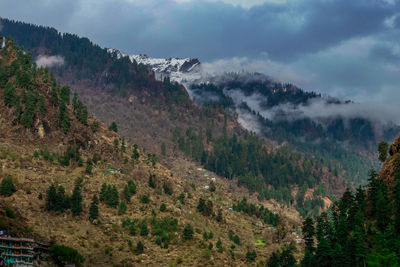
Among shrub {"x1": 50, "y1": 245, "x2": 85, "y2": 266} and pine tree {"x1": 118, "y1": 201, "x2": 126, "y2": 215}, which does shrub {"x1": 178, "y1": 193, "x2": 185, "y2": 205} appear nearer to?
pine tree {"x1": 118, "y1": 201, "x2": 126, "y2": 215}

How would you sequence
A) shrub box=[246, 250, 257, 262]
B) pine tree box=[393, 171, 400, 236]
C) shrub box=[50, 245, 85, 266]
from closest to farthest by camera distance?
shrub box=[50, 245, 85, 266]
pine tree box=[393, 171, 400, 236]
shrub box=[246, 250, 257, 262]

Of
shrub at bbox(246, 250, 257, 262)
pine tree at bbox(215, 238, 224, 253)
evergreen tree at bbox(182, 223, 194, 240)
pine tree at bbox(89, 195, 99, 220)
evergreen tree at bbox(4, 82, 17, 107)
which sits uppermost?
evergreen tree at bbox(4, 82, 17, 107)

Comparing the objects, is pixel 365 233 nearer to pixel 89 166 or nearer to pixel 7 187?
pixel 89 166

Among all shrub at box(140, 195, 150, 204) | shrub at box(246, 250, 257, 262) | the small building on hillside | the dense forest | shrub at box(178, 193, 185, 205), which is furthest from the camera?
shrub at box(178, 193, 185, 205)

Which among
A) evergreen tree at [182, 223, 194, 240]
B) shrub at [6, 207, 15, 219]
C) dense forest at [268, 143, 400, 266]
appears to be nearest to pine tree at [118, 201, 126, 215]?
evergreen tree at [182, 223, 194, 240]

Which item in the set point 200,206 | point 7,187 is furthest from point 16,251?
point 200,206

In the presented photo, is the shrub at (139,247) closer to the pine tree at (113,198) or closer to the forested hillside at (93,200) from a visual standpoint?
the forested hillside at (93,200)

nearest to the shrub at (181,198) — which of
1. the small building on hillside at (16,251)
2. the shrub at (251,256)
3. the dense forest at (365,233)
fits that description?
the shrub at (251,256)

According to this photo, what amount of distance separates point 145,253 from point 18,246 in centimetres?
3473

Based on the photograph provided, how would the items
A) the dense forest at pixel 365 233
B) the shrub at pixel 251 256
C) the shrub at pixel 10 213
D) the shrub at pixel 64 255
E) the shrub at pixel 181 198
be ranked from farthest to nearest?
the shrub at pixel 181 198 → the shrub at pixel 251 256 → the shrub at pixel 10 213 → the shrub at pixel 64 255 → the dense forest at pixel 365 233

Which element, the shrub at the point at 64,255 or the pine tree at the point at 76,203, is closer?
the shrub at the point at 64,255

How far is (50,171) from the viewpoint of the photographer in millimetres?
130875

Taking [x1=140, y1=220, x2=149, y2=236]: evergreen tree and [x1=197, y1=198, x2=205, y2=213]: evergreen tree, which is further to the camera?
[x1=197, y1=198, x2=205, y2=213]: evergreen tree

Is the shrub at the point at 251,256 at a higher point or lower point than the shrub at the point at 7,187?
lower
